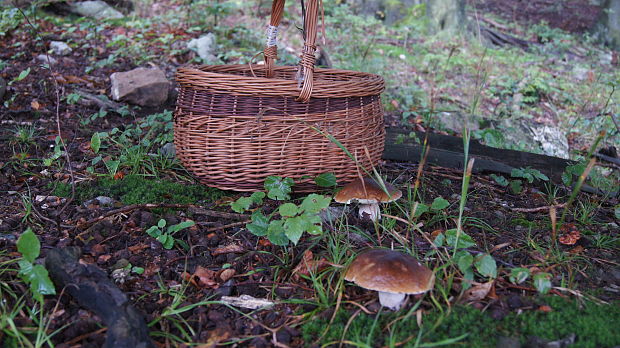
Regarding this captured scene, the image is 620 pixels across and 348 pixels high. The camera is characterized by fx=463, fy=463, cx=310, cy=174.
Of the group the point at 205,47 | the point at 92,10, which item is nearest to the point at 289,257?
the point at 205,47

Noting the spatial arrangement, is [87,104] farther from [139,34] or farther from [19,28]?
[19,28]

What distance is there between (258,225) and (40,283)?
0.79 meters

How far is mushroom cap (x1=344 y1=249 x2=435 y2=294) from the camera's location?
4.67ft

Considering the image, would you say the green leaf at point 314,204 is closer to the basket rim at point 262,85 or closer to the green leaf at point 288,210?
the green leaf at point 288,210

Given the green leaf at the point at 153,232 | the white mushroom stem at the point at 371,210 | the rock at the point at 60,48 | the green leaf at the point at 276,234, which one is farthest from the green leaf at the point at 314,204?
the rock at the point at 60,48

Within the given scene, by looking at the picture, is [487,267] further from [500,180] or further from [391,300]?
[500,180]

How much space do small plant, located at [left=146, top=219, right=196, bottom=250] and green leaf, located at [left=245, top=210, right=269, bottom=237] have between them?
28 centimetres

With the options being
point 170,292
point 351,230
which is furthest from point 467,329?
point 170,292

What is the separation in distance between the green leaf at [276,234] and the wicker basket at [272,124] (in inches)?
21.4

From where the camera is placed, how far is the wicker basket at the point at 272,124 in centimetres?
218

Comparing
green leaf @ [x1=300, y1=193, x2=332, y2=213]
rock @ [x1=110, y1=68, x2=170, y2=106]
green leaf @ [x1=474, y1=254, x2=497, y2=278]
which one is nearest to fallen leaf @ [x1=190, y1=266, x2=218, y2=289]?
green leaf @ [x1=300, y1=193, x2=332, y2=213]

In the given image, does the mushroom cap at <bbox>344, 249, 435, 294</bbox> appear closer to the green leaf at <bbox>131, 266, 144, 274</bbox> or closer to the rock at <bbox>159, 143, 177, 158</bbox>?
the green leaf at <bbox>131, 266, 144, 274</bbox>

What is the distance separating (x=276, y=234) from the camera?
1.78 m

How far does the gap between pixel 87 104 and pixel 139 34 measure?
82.9 inches
